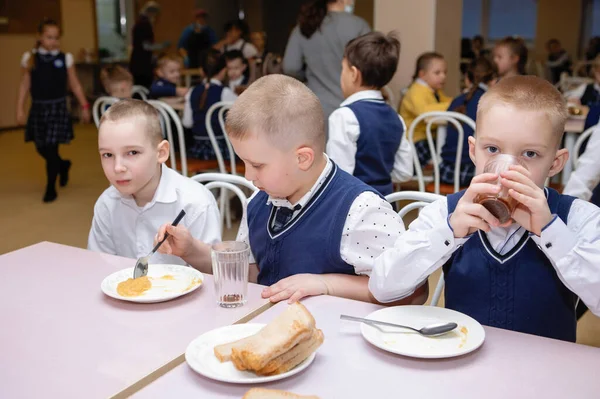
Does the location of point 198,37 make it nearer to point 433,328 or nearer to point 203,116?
point 203,116

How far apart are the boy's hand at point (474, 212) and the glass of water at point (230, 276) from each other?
44 cm

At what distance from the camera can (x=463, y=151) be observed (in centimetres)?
359

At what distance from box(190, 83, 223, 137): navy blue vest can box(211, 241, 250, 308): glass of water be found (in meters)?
3.14

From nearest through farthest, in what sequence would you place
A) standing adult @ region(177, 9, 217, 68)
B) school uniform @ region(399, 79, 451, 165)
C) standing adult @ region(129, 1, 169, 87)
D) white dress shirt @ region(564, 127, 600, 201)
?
white dress shirt @ region(564, 127, 600, 201) < school uniform @ region(399, 79, 451, 165) < standing adult @ region(129, 1, 169, 87) < standing adult @ region(177, 9, 217, 68)

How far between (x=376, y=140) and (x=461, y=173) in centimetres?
81

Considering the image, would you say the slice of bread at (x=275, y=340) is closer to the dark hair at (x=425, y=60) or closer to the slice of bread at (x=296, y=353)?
the slice of bread at (x=296, y=353)

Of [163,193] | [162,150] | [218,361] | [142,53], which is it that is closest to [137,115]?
[162,150]

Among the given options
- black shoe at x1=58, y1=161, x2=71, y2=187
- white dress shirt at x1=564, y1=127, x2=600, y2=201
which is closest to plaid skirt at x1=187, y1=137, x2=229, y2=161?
black shoe at x1=58, y1=161, x2=71, y2=187

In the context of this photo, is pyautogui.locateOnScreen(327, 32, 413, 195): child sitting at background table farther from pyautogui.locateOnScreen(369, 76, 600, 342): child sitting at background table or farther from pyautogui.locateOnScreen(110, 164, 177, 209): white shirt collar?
pyautogui.locateOnScreen(369, 76, 600, 342): child sitting at background table

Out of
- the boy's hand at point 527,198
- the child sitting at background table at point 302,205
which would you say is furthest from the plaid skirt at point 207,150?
the boy's hand at point 527,198

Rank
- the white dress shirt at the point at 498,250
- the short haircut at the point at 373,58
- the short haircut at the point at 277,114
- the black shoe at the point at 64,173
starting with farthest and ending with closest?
the black shoe at the point at 64,173, the short haircut at the point at 373,58, the short haircut at the point at 277,114, the white dress shirt at the point at 498,250

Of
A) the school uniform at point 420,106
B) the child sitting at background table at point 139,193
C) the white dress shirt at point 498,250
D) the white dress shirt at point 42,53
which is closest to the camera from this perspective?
the white dress shirt at point 498,250

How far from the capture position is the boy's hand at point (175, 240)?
1549 millimetres

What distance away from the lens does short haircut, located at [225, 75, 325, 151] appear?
1.45 metres
